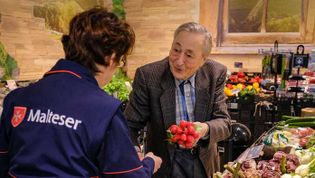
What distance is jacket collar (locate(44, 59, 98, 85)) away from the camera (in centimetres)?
123

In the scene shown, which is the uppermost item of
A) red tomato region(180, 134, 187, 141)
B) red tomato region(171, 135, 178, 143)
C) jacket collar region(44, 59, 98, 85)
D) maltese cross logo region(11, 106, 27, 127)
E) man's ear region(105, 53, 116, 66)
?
man's ear region(105, 53, 116, 66)

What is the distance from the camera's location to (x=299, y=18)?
6.35 metres

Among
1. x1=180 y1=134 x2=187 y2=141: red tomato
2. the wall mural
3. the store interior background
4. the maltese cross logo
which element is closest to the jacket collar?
the maltese cross logo

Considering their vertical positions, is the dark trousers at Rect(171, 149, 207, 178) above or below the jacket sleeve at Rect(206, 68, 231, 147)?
below

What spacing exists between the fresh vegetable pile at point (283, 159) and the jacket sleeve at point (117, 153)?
2.84 feet

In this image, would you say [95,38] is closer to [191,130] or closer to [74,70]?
[74,70]

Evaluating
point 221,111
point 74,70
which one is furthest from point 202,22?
point 74,70

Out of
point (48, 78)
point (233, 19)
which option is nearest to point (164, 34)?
point (233, 19)

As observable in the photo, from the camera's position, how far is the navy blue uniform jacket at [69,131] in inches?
45.1

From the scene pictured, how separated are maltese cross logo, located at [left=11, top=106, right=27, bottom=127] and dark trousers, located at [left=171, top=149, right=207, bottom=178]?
1.16 meters

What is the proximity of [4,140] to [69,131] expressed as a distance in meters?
0.36

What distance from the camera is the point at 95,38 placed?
1241mm

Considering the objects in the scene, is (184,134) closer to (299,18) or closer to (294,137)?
(294,137)

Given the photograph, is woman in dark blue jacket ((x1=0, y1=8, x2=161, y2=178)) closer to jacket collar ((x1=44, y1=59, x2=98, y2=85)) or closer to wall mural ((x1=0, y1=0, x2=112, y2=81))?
jacket collar ((x1=44, y1=59, x2=98, y2=85))
